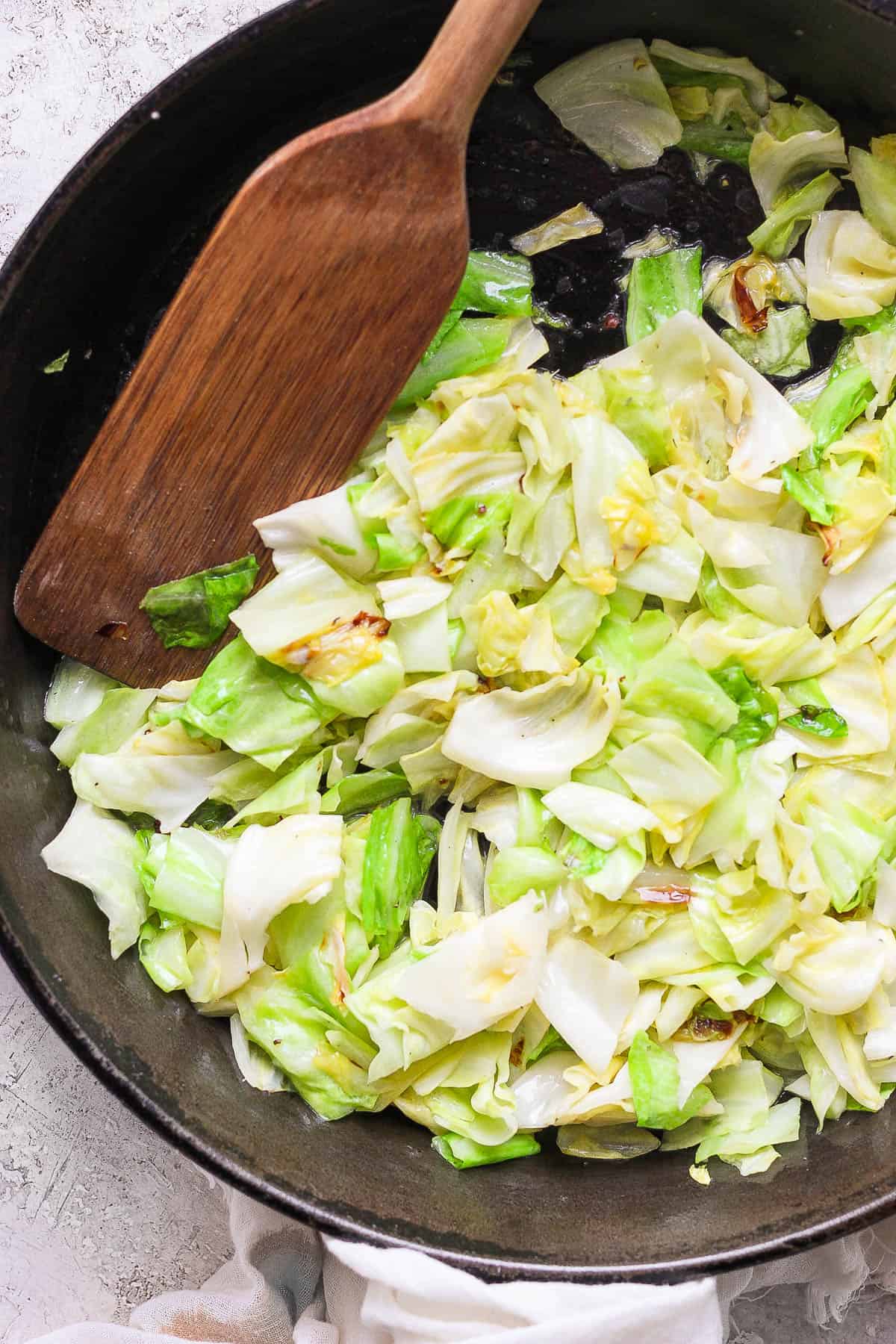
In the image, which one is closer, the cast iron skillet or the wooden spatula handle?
the wooden spatula handle

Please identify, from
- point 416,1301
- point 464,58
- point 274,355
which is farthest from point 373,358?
point 416,1301

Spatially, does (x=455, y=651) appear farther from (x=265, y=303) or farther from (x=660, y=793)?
(x=265, y=303)

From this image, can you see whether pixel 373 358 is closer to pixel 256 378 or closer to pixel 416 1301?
pixel 256 378

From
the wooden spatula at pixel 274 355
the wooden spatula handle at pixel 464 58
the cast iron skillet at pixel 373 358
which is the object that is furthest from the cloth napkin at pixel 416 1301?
the wooden spatula handle at pixel 464 58

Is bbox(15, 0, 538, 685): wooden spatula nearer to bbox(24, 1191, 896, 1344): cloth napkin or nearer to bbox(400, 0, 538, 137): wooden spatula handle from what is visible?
bbox(400, 0, 538, 137): wooden spatula handle

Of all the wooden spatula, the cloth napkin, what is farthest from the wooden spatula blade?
the cloth napkin

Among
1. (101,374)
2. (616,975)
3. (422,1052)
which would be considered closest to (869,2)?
(101,374)

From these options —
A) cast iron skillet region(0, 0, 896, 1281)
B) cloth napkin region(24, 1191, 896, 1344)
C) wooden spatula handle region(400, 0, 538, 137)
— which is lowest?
cloth napkin region(24, 1191, 896, 1344)
